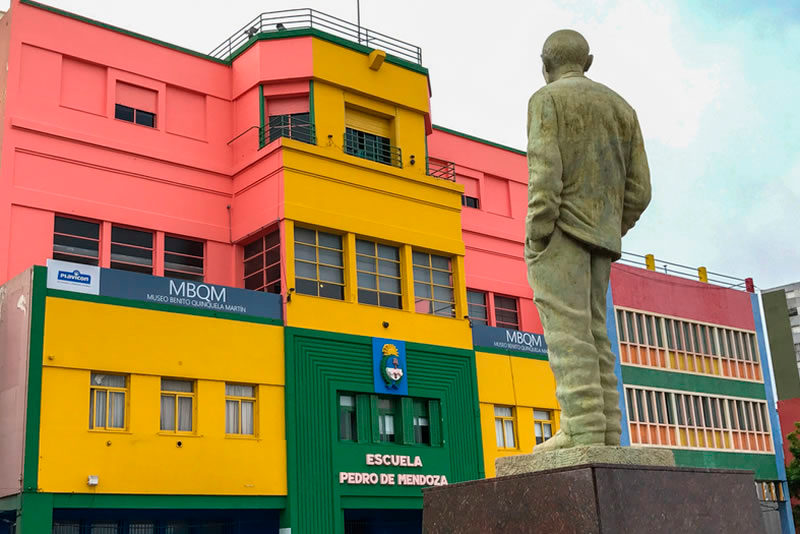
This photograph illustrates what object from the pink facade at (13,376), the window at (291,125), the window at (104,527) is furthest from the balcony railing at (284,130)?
the window at (104,527)

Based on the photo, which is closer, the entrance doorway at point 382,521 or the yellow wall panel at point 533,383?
the entrance doorway at point 382,521

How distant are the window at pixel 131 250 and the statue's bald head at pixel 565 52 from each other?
72.6 ft

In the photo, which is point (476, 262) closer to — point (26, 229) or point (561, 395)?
point (26, 229)

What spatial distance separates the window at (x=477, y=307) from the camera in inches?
1448

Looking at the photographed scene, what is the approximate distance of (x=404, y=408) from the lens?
30359 millimetres

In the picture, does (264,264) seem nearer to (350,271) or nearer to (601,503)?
(350,271)

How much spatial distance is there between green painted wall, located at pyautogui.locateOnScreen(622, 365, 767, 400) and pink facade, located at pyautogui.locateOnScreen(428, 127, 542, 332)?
13.0 feet

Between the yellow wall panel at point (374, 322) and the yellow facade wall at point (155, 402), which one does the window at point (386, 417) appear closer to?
the yellow wall panel at point (374, 322)

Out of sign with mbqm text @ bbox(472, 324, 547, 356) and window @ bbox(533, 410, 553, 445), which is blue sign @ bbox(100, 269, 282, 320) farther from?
window @ bbox(533, 410, 553, 445)

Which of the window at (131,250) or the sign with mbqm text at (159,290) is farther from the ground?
the window at (131,250)

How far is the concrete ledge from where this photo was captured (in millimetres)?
7848

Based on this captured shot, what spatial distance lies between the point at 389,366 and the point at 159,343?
7.32 m

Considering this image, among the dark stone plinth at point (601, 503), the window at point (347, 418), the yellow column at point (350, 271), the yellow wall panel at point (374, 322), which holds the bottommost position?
the dark stone plinth at point (601, 503)

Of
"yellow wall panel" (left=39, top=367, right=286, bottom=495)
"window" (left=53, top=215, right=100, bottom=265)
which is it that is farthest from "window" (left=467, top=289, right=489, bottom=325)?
"window" (left=53, top=215, right=100, bottom=265)
